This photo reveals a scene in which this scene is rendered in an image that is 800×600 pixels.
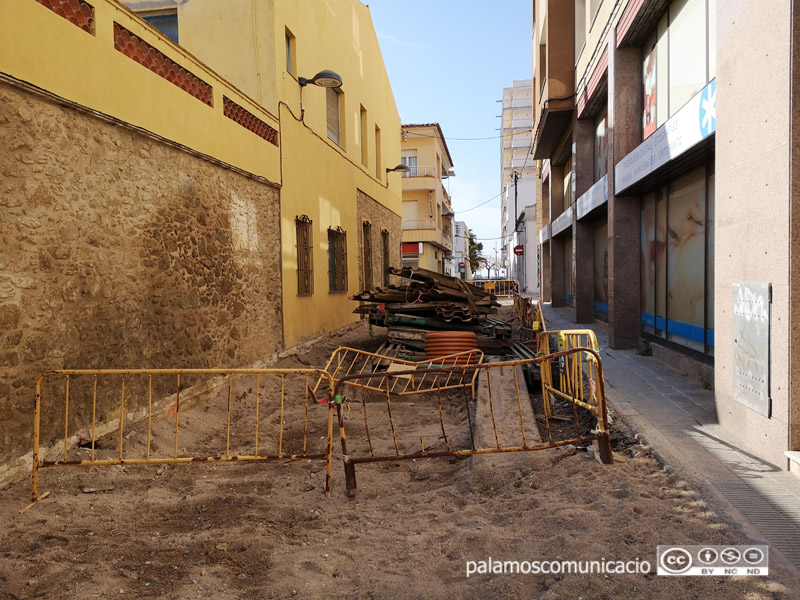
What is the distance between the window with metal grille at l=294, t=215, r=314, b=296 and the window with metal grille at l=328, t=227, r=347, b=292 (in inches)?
68.9

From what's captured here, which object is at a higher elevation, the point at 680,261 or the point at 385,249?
the point at 385,249

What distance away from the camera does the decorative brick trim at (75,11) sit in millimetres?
4577

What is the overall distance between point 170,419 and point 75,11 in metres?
4.09

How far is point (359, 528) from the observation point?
3.45 m

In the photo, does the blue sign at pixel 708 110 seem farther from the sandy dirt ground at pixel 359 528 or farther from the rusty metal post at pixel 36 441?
the rusty metal post at pixel 36 441

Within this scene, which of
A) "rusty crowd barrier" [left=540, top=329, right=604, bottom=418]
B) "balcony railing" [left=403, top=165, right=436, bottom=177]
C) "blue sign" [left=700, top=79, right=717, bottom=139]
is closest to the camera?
"rusty crowd barrier" [left=540, top=329, right=604, bottom=418]

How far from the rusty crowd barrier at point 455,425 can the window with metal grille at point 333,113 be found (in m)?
8.07

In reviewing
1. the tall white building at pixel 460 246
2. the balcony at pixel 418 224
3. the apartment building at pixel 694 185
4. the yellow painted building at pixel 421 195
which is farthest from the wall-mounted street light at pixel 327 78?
the tall white building at pixel 460 246

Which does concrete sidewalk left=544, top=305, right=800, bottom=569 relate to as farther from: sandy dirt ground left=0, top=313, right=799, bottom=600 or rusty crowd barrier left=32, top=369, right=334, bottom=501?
rusty crowd barrier left=32, top=369, right=334, bottom=501

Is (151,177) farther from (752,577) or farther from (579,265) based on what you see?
(579,265)

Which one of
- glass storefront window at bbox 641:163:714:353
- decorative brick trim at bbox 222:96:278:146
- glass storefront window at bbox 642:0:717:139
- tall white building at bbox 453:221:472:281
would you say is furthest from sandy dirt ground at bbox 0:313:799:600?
tall white building at bbox 453:221:472:281

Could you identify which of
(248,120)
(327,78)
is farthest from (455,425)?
(327,78)

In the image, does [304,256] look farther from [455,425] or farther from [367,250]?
[367,250]

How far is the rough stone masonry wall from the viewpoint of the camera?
4074 millimetres
